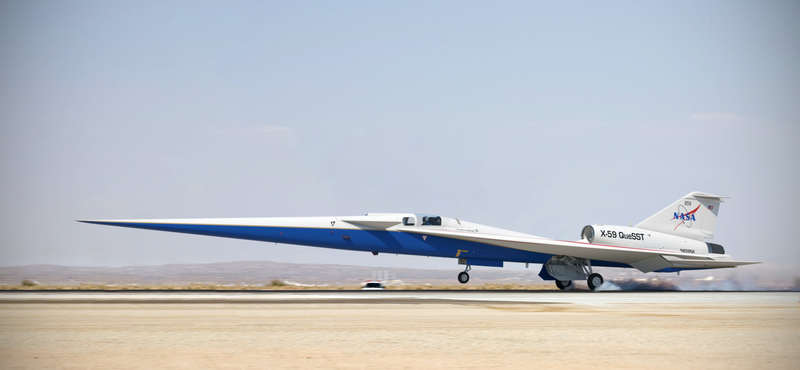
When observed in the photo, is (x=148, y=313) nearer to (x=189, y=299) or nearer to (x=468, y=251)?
(x=189, y=299)

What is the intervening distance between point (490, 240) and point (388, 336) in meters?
19.2

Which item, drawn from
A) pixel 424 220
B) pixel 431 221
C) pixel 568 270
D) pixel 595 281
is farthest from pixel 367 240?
pixel 595 281

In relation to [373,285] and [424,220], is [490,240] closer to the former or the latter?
[424,220]

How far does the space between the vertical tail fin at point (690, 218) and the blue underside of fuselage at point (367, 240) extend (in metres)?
4.34

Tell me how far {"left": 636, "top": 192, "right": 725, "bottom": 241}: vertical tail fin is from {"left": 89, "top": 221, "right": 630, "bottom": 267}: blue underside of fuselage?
434 centimetres

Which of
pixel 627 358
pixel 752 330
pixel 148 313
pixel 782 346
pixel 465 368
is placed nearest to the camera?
pixel 465 368

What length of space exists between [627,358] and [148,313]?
38.6 feet

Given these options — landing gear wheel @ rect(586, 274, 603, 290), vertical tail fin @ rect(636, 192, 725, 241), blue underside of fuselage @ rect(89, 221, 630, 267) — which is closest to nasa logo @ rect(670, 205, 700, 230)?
vertical tail fin @ rect(636, 192, 725, 241)

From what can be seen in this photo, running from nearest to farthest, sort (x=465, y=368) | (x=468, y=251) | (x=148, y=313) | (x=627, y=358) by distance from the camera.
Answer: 1. (x=465, y=368)
2. (x=627, y=358)
3. (x=148, y=313)
4. (x=468, y=251)

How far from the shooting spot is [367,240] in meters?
30.1

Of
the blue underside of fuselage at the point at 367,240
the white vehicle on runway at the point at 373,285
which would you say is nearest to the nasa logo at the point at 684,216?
the blue underside of fuselage at the point at 367,240

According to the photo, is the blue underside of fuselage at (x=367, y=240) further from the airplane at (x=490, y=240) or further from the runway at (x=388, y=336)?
the runway at (x=388, y=336)

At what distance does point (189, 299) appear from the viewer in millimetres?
21609

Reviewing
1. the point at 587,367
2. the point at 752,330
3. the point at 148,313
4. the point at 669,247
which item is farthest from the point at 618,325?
the point at 669,247
